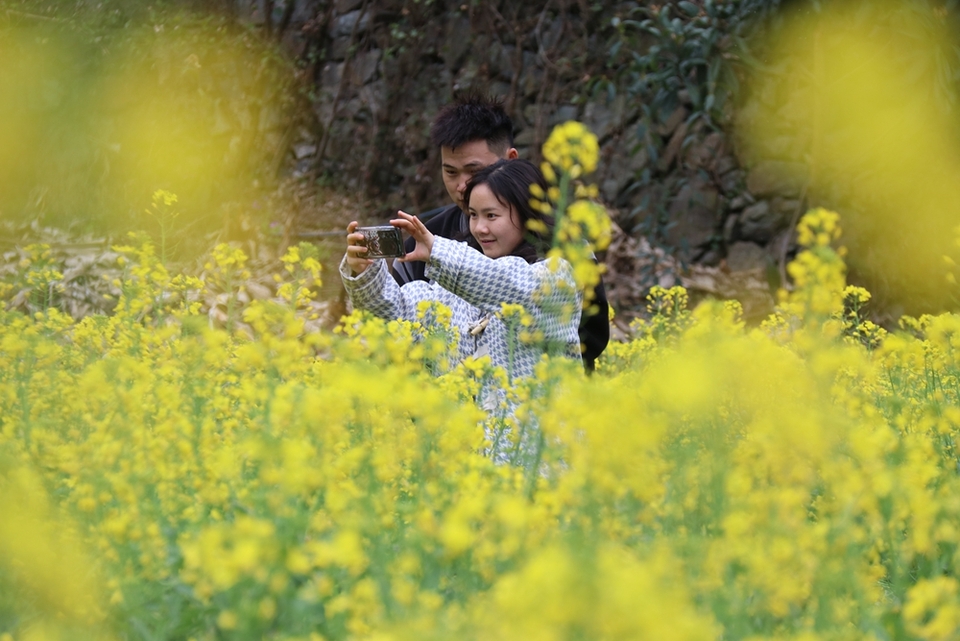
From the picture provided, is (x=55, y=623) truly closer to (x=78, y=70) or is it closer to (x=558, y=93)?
(x=558, y=93)

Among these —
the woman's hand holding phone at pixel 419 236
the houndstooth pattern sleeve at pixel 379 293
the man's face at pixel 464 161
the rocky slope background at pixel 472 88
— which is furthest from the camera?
the rocky slope background at pixel 472 88

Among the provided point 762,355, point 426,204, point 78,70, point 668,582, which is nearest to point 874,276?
point 426,204

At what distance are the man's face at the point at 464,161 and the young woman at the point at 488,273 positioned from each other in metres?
0.42

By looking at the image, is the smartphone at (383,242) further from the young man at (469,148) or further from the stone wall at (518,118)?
the stone wall at (518,118)

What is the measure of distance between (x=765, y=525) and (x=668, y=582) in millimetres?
316

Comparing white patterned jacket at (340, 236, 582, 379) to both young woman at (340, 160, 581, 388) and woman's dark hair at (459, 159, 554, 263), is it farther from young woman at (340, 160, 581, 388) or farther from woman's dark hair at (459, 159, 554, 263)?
woman's dark hair at (459, 159, 554, 263)

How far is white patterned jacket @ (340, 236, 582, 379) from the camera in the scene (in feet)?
8.90

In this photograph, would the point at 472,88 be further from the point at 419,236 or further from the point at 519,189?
the point at 419,236

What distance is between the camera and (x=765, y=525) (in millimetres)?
1828

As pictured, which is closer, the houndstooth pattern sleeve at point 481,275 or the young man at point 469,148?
the houndstooth pattern sleeve at point 481,275

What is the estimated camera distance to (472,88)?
269 inches

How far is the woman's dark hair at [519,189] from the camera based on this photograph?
121 inches

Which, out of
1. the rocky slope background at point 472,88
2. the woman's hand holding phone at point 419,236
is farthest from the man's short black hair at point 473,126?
the rocky slope background at point 472,88

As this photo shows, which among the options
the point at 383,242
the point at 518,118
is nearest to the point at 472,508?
the point at 383,242
